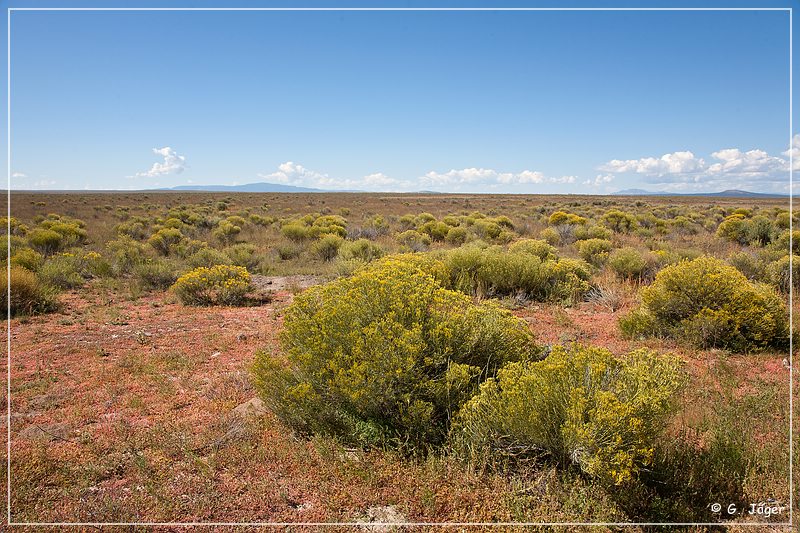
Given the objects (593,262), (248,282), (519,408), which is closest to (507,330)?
(519,408)

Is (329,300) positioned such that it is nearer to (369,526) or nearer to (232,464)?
(232,464)

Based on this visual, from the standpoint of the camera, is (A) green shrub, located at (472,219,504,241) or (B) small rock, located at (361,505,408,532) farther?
(A) green shrub, located at (472,219,504,241)

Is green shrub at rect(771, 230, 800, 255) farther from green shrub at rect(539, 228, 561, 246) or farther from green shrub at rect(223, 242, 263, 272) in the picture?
green shrub at rect(223, 242, 263, 272)

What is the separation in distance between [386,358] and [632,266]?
879 centimetres

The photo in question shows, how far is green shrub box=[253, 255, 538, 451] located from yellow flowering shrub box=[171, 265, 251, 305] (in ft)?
19.9

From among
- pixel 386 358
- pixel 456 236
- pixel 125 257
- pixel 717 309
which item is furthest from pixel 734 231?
pixel 125 257

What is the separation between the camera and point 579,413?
2.85 m

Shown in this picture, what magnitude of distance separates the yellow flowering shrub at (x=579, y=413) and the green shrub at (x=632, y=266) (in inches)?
295

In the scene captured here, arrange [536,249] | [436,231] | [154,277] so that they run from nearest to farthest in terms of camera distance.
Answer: [536,249]
[154,277]
[436,231]

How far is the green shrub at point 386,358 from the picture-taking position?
3490 millimetres

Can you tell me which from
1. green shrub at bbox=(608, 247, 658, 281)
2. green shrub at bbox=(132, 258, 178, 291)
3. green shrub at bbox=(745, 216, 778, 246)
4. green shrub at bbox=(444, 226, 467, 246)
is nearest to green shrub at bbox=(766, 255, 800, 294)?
green shrub at bbox=(608, 247, 658, 281)

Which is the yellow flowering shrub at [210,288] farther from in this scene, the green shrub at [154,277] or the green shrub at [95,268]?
the green shrub at [95,268]

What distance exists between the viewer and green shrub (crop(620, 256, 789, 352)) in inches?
234

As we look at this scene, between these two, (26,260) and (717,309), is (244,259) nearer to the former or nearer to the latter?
(26,260)
